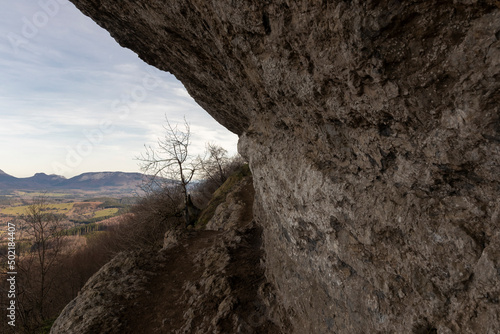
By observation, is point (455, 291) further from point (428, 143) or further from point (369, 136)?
point (369, 136)

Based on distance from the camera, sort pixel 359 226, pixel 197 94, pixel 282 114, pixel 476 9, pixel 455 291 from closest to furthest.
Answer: pixel 476 9 → pixel 455 291 → pixel 359 226 → pixel 282 114 → pixel 197 94

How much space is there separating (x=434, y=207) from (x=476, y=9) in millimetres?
1964

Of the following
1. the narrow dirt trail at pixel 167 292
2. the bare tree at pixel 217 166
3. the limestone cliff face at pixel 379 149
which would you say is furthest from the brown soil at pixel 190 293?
the bare tree at pixel 217 166

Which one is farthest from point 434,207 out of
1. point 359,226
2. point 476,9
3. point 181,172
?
point 181,172

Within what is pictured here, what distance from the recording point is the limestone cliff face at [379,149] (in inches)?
95.0

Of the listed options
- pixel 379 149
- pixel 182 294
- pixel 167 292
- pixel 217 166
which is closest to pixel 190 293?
pixel 182 294

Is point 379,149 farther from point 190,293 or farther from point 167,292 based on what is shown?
point 167,292

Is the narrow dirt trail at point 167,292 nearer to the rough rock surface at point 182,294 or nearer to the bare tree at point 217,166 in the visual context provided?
the rough rock surface at point 182,294

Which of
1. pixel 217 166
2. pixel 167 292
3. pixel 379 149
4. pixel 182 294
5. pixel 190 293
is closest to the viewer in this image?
pixel 379 149

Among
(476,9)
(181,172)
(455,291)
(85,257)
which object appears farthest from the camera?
(85,257)

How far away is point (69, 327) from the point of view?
7.12 metres

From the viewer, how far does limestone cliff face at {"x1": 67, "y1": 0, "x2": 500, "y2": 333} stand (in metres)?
2.41

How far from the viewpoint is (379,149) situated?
133 inches

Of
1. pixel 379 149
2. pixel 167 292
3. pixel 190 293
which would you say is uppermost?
pixel 379 149
